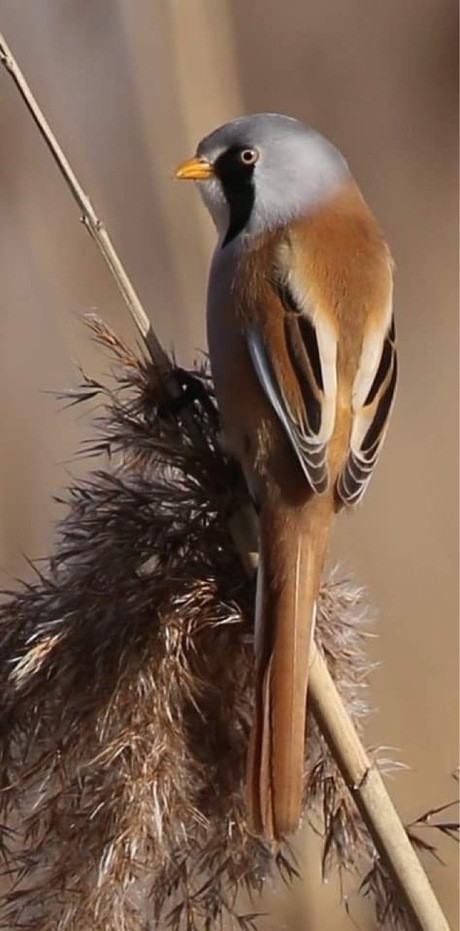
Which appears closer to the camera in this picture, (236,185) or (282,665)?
(282,665)

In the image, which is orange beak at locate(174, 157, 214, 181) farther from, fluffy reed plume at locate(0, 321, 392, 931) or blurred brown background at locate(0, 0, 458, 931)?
blurred brown background at locate(0, 0, 458, 931)

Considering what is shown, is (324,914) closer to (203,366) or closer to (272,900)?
(272,900)

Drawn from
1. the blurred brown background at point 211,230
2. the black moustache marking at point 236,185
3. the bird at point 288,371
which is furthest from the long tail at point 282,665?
the blurred brown background at point 211,230

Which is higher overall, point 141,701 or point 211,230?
point 211,230

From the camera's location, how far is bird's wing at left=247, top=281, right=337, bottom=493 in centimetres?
63

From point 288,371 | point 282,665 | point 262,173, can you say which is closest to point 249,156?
point 262,173

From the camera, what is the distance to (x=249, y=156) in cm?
69

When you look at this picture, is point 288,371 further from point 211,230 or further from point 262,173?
point 211,230

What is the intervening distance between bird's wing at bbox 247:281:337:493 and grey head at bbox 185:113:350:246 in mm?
69

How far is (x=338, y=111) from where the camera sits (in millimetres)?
1094

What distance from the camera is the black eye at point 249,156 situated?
2.26 feet

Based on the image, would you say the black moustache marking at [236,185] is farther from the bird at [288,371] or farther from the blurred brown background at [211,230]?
the blurred brown background at [211,230]

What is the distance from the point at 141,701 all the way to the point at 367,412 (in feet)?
0.64

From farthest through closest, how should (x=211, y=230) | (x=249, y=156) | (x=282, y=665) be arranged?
(x=211, y=230) < (x=249, y=156) < (x=282, y=665)
